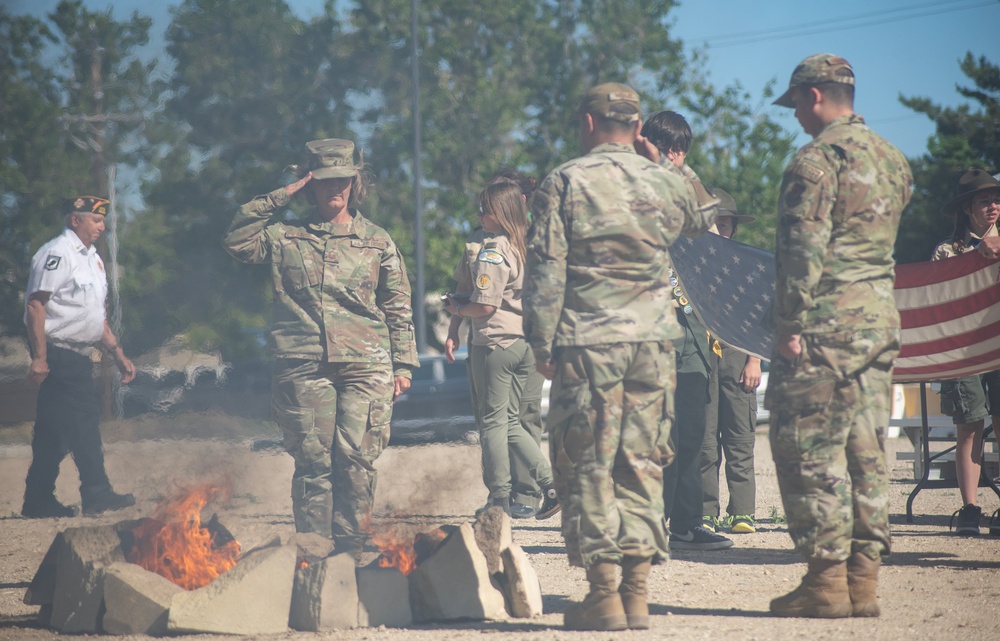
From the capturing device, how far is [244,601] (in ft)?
14.2

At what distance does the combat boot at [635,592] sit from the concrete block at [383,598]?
96 centimetres

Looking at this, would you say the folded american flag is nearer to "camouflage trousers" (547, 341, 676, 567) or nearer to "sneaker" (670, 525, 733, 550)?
"sneaker" (670, 525, 733, 550)

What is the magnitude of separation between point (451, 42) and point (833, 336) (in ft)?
71.8

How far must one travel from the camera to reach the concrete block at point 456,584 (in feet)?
14.9

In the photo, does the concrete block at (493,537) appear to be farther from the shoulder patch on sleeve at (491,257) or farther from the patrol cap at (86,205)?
the patrol cap at (86,205)

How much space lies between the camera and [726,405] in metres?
6.81

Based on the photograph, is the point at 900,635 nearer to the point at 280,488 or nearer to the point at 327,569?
the point at 327,569

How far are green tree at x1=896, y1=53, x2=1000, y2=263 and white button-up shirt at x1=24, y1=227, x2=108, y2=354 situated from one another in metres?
27.7

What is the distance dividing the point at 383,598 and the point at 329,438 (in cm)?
127

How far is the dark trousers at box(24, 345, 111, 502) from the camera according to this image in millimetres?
6867

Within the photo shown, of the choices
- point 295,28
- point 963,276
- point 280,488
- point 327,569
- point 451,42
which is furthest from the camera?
point 451,42

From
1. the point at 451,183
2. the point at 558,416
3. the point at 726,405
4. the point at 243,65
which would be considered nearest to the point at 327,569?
the point at 558,416

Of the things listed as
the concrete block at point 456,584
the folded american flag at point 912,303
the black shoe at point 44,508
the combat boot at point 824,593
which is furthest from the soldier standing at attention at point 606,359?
the black shoe at point 44,508

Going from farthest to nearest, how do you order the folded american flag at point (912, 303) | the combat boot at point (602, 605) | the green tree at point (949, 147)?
the green tree at point (949, 147), the folded american flag at point (912, 303), the combat boot at point (602, 605)
